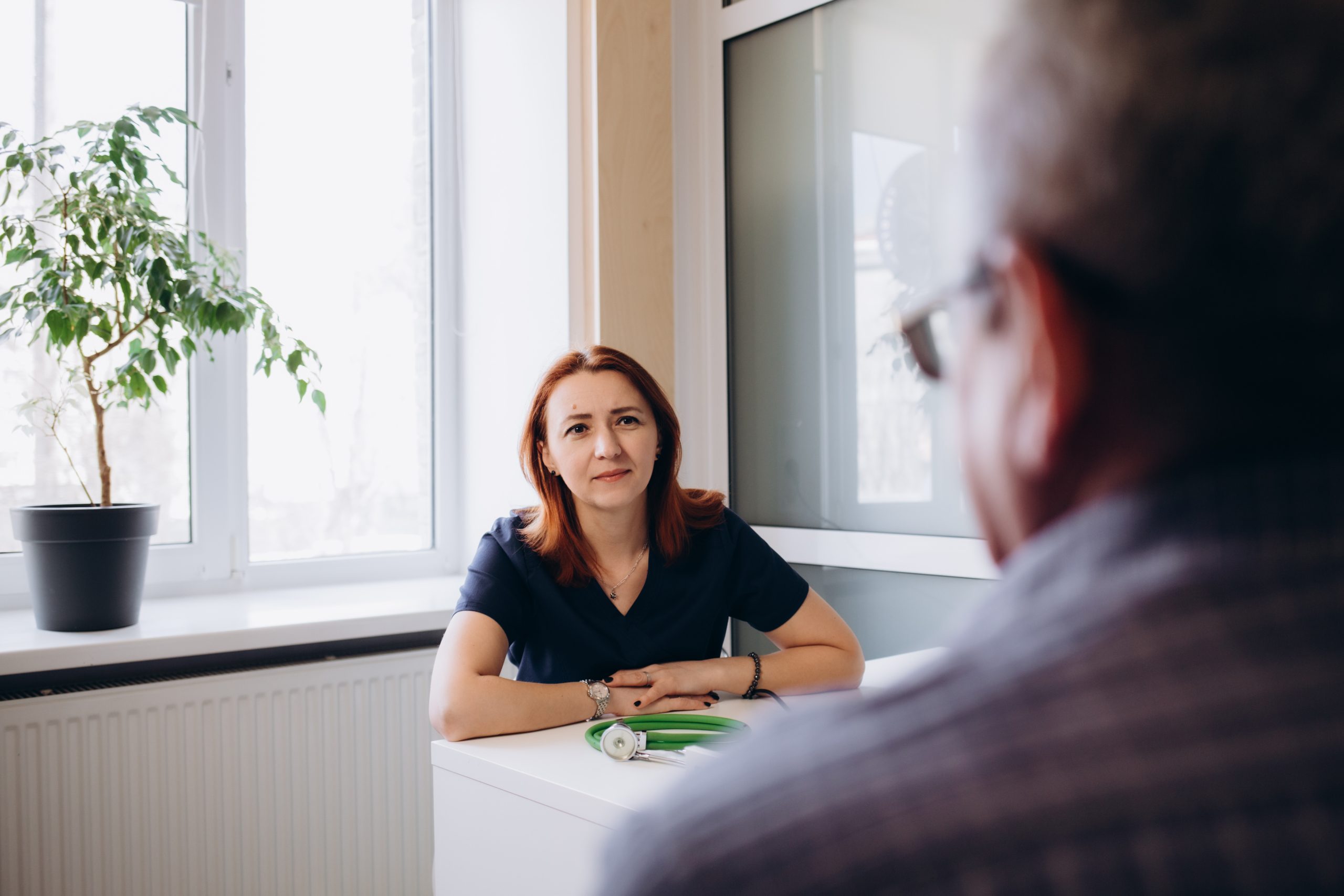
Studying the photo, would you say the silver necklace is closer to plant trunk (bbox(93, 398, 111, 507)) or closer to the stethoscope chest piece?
the stethoscope chest piece

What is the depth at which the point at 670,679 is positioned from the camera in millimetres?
1657

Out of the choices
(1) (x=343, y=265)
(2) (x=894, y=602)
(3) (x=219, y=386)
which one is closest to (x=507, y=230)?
(1) (x=343, y=265)

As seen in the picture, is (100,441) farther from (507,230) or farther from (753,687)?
(753,687)

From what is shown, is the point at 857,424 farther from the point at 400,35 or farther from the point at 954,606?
the point at 400,35

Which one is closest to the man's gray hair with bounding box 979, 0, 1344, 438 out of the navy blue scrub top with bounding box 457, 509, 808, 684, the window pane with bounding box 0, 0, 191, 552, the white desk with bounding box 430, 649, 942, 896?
the white desk with bounding box 430, 649, 942, 896

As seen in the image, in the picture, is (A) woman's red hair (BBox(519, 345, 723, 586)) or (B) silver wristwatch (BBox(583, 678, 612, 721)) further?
(A) woman's red hair (BBox(519, 345, 723, 586))

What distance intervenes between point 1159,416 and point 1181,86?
0.09m

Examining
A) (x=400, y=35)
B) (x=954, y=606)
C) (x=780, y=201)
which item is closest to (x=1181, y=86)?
(x=954, y=606)

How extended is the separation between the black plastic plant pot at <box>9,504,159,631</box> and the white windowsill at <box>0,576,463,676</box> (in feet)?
0.12

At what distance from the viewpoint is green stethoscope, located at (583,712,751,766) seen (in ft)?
4.40

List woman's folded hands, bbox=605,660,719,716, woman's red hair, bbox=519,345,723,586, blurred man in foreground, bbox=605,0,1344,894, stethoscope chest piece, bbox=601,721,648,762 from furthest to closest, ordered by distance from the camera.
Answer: woman's red hair, bbox=519,345,723,586 → woman's folded hands, bbox=605,660,719,716 → stethoscope chest piece, bbox=601,721,648,762 → blurred man in foreground, bbox=605,0,1344,894

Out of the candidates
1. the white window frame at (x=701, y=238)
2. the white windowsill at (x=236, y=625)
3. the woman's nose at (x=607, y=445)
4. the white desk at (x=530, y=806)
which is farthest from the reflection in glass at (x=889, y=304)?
the white windowsill at (x=236, y=625)

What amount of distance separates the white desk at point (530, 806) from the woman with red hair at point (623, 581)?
169 millimetres

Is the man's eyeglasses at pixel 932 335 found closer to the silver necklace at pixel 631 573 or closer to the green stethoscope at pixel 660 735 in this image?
the green stethoscope at pixel 660 735
